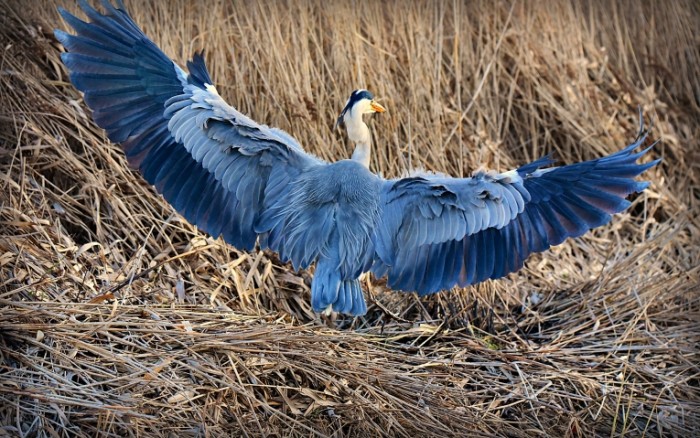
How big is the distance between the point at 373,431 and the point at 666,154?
384cm

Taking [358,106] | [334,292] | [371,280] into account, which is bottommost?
[334,292]

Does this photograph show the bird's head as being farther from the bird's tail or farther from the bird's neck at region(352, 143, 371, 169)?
the bird's tail

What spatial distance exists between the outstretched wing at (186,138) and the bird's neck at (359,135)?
0.96 feet

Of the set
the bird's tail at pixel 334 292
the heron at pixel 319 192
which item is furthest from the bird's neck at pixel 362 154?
the bird's tail at pixel 334 292

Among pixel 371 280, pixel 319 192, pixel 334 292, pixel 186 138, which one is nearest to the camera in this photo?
pixel 334 292

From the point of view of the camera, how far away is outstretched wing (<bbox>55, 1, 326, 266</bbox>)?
4.34 m

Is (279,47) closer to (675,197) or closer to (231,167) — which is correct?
(231,167)

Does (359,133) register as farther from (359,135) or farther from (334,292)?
(334,292)

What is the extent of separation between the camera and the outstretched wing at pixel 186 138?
434 cm

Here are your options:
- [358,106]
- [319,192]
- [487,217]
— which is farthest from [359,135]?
[487,217]

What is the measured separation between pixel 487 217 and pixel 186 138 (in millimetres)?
1519

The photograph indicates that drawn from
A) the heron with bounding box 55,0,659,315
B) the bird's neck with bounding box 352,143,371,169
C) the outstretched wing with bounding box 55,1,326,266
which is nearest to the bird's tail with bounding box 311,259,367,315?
the heron with bounding box 55,0,659,315

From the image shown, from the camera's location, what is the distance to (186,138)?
4.33 meters

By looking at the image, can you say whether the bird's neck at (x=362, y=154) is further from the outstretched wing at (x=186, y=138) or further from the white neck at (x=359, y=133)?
the outstretched wing at (x=186, y=138)
